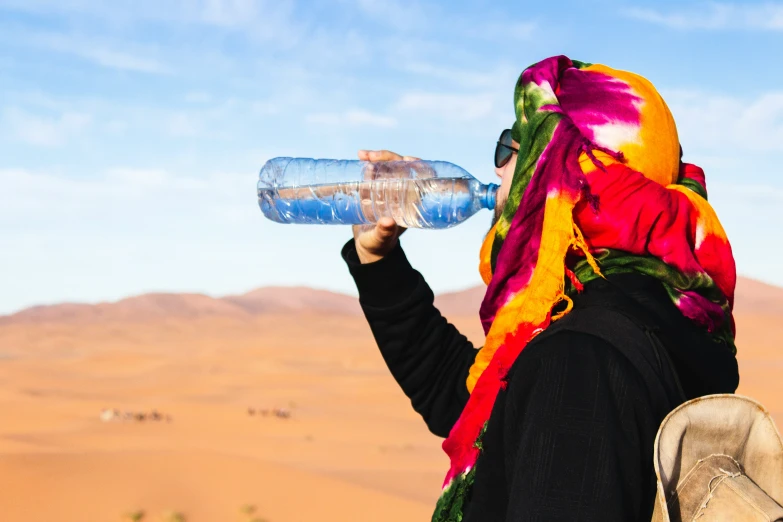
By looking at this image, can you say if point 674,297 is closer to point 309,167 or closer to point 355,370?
point 309,167

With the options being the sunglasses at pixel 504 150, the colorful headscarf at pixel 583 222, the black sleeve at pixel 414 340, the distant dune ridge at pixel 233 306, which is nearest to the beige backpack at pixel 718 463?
the colorful headscarf at pixel 583 222

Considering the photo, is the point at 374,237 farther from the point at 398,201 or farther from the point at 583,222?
the point at 583,222

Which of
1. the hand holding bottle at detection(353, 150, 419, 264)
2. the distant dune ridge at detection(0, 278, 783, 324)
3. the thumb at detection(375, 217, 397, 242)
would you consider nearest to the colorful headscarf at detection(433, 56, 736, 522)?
the thumb at detection(375, 217, 397, 242)

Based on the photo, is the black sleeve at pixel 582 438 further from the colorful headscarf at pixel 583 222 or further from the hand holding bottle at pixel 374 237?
the hand holding bottle at pixel 374 237

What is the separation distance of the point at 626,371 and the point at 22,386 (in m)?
22.2

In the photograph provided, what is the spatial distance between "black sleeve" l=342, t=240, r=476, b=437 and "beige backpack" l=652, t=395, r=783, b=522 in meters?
1.36

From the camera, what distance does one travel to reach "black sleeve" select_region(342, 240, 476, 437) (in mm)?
3354

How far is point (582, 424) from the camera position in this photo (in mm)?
1907

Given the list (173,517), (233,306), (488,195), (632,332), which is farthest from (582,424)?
(233,306)

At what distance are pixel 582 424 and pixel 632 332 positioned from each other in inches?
10.2

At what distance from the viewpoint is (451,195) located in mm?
3641

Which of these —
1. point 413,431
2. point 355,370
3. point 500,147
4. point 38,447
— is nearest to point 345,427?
point 413,431

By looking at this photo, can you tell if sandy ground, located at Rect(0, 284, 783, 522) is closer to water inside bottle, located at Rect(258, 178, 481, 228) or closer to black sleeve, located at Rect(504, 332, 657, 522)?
water inside bottle, located at Rect(258, 178, 481, 228)

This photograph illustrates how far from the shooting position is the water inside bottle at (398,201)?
362 cm
